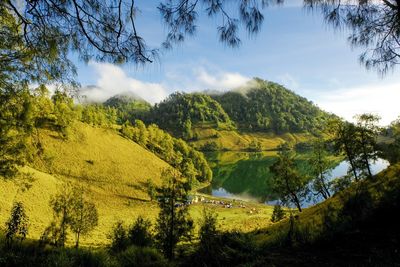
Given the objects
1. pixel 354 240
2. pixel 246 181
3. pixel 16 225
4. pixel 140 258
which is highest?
pixel 246 181

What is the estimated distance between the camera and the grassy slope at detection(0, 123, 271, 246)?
5591 centimetres

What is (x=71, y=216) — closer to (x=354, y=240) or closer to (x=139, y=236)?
(x=139, y=236)

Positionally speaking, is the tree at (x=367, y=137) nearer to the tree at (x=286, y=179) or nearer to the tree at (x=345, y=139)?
the tree at (x=345, y=139)

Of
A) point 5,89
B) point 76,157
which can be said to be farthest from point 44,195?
point 5,89

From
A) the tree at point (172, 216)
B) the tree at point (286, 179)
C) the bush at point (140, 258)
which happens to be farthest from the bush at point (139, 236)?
the tree at point (286, 179)

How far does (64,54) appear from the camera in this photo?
799 cm

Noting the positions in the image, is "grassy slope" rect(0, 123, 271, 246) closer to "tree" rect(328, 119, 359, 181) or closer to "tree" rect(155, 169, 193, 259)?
"tree" rect(328, 119, 359, 181)

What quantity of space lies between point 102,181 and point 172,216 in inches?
2716

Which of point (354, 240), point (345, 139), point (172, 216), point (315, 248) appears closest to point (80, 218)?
point (172, 216)

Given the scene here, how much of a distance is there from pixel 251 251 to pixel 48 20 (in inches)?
288

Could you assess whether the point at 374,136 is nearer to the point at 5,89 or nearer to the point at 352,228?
the point at 352,228

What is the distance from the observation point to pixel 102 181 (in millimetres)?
88500

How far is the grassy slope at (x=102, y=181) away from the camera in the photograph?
5591cm

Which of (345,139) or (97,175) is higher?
(97,175)
